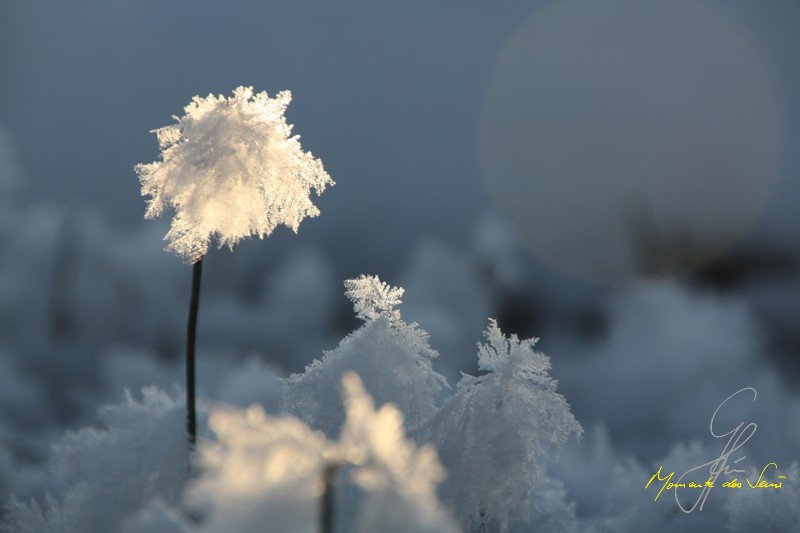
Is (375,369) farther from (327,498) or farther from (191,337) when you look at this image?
(327,498)

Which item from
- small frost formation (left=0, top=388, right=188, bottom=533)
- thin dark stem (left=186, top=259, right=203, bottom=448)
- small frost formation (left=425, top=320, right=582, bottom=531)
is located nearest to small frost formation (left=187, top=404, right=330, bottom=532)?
thin dark stem (left=186, top=259, right=203, bottom=448)

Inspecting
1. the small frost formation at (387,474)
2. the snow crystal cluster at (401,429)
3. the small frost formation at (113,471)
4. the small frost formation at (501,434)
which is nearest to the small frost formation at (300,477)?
the small frost formation at (387,474)

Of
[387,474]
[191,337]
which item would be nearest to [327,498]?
[387,474]

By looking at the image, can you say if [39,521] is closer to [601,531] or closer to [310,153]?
[310,153]

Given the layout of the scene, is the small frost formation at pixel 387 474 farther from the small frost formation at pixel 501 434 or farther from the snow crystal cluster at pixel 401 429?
the small frost formation at pixel 501 434

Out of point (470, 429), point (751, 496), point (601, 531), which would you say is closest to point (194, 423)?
point (470, 429)

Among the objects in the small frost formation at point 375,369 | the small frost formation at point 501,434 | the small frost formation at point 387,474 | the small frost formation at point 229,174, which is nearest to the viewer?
the small frost formation at point 387,474
